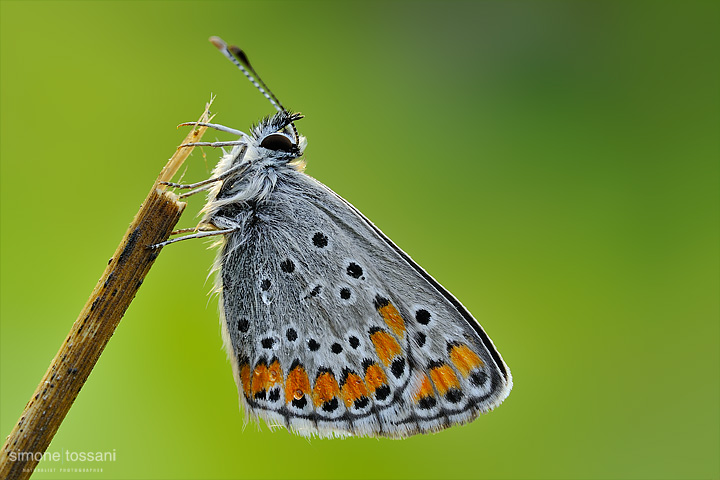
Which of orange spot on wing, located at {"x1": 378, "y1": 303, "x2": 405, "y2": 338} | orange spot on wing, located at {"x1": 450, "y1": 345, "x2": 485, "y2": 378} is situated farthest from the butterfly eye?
Answer: orange spot on wing, located at {"x1": 450, "y1": 345, "x2": 485, "y2": 378}

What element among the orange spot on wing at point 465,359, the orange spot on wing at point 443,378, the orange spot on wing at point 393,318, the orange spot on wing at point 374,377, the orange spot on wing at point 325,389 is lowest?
the orange spot on wing at point 325,389

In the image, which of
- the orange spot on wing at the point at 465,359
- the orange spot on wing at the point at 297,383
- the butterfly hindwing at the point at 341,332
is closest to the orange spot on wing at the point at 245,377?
the butterfly hindwing at the point at 341,332

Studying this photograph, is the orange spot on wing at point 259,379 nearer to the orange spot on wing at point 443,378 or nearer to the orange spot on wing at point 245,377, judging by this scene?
the orange spot on wing at point 245,377

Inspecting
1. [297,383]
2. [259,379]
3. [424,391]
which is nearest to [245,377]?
[259,379]

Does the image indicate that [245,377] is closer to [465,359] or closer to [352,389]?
[352,389]

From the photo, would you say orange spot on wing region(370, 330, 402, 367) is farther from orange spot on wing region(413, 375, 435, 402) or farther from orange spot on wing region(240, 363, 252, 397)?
orange spot on wing region(240, 363, 252, 397)

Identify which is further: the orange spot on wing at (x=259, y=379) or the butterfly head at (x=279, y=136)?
the butterfly head at (x=279, y=136)

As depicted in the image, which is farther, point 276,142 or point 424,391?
point 276,142
